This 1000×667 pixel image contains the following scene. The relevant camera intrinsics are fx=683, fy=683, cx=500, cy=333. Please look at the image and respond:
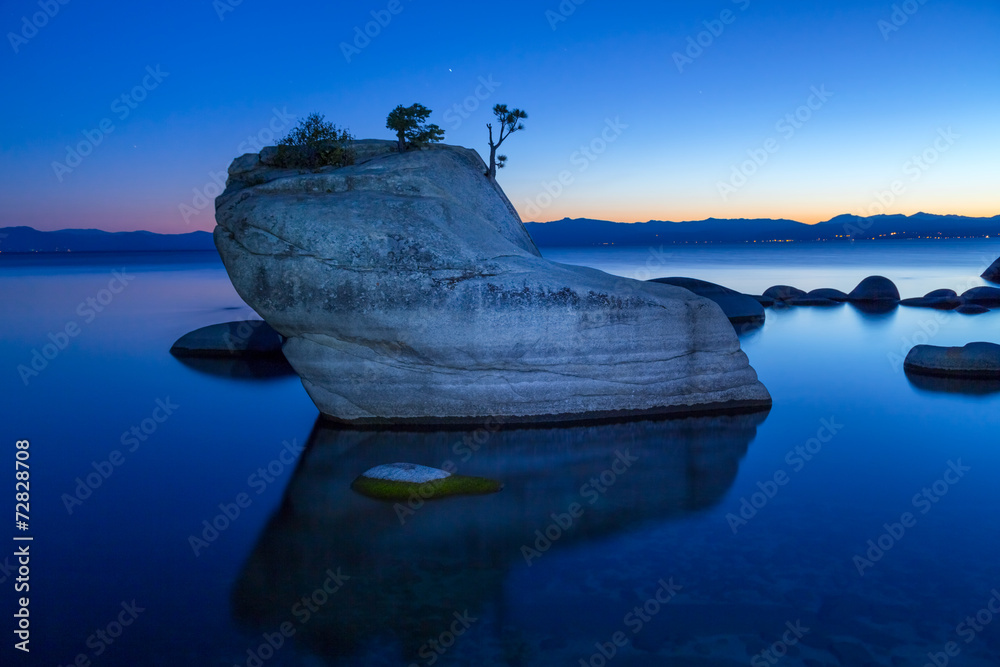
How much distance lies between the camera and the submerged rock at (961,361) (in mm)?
17812

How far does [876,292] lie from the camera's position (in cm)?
3756

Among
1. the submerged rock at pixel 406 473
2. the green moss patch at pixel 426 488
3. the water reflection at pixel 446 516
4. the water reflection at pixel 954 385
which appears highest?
the submerged rock at pixel 406 473

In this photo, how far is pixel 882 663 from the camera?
616 cm

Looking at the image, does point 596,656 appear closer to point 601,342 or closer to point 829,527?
point 829,527

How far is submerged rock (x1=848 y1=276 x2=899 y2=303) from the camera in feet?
123

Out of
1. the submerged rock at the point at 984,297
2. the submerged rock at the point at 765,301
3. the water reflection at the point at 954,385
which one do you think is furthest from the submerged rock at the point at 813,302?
the water reflection at the point at 954,385

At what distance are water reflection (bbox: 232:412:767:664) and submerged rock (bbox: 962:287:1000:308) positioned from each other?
2820 centimetres

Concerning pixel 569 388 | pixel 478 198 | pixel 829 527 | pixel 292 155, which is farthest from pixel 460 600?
pixel 292 155

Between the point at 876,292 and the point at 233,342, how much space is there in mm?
33329

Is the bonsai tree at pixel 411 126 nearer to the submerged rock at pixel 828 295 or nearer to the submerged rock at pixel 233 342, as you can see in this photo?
the submerged rock at pixel 233 342

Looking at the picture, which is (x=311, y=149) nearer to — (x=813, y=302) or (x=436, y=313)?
(x=436, y=313)

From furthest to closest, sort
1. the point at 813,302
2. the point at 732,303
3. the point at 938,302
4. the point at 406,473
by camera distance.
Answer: the point at 813,302
the point at 938,302
the point at 732,303
the point at 406,473

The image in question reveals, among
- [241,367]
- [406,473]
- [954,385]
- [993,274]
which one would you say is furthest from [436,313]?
[993,274]

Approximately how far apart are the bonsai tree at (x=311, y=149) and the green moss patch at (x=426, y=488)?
749 centimetres
